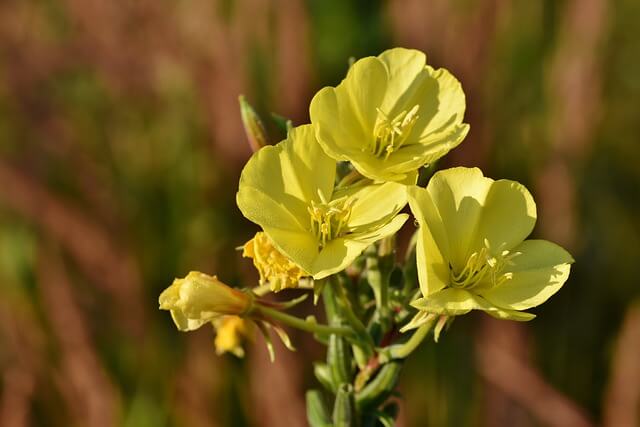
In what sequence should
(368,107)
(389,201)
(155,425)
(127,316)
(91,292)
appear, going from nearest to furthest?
(389,201) → (368,107) → (155,425) → (127,316) → (91,292)

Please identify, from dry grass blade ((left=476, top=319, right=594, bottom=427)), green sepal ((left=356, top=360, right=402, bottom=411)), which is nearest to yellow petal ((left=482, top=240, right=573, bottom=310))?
green sepal ((left=356, top=360, right=402, bottom=411))

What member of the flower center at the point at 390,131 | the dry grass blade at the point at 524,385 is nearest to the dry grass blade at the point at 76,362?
the dry grass blade at the point at 524,385

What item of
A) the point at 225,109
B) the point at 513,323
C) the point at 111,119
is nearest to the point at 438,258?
the point at 513,323

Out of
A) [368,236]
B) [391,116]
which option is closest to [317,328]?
[368,236]

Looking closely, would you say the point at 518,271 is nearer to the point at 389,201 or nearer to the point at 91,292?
the point at 389,201

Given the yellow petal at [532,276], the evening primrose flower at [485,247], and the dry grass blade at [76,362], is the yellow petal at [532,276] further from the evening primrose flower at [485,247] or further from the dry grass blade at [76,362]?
the dry grass blade at [76,362]

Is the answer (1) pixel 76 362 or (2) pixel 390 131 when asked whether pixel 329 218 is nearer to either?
(2) pixel 390 131

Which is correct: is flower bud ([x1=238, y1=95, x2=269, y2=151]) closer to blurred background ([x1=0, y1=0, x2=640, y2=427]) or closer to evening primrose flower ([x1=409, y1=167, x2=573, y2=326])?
evening primrose flower ([x1=409, y1=167, x2=573, y2=326])

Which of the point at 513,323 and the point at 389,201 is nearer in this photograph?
the point at 389,201
